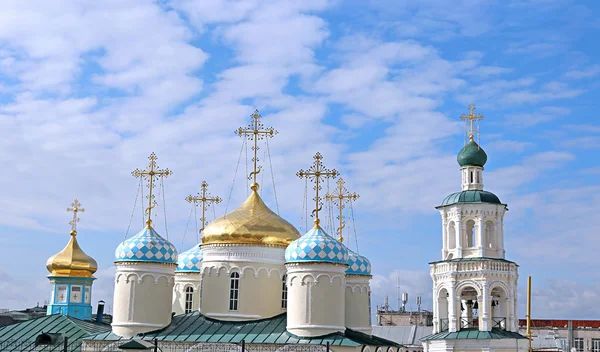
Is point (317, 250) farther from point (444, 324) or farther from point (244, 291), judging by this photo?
point (444, 324)

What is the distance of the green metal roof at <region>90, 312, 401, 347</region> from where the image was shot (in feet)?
85.9

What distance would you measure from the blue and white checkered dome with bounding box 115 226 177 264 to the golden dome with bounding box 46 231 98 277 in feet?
32.5

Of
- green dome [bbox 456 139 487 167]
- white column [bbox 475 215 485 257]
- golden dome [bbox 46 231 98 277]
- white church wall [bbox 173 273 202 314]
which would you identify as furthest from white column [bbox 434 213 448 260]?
golden dome [bbox 46 231 98 277]

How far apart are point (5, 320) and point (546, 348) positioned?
34.9 metres

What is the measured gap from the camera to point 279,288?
1159 inches

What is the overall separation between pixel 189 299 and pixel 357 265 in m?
6.78

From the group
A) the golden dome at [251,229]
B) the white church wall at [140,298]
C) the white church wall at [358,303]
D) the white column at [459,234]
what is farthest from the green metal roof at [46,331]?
the white column at [459,234]

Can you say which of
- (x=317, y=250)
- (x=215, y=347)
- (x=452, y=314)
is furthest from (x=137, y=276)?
(x=452, y=314)

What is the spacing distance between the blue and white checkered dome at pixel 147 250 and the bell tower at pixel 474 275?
911cm

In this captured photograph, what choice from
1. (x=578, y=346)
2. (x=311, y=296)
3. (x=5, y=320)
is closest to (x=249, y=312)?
(x=311, y=296)

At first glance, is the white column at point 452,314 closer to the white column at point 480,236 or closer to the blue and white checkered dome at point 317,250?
the white column at point 480,236

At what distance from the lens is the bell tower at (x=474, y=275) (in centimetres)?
2725

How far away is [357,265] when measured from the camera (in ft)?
105

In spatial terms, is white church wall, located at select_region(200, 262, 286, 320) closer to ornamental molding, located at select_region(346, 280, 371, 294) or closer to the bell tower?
ornamental molding, located at select_region(346, 280, 371, 294)
